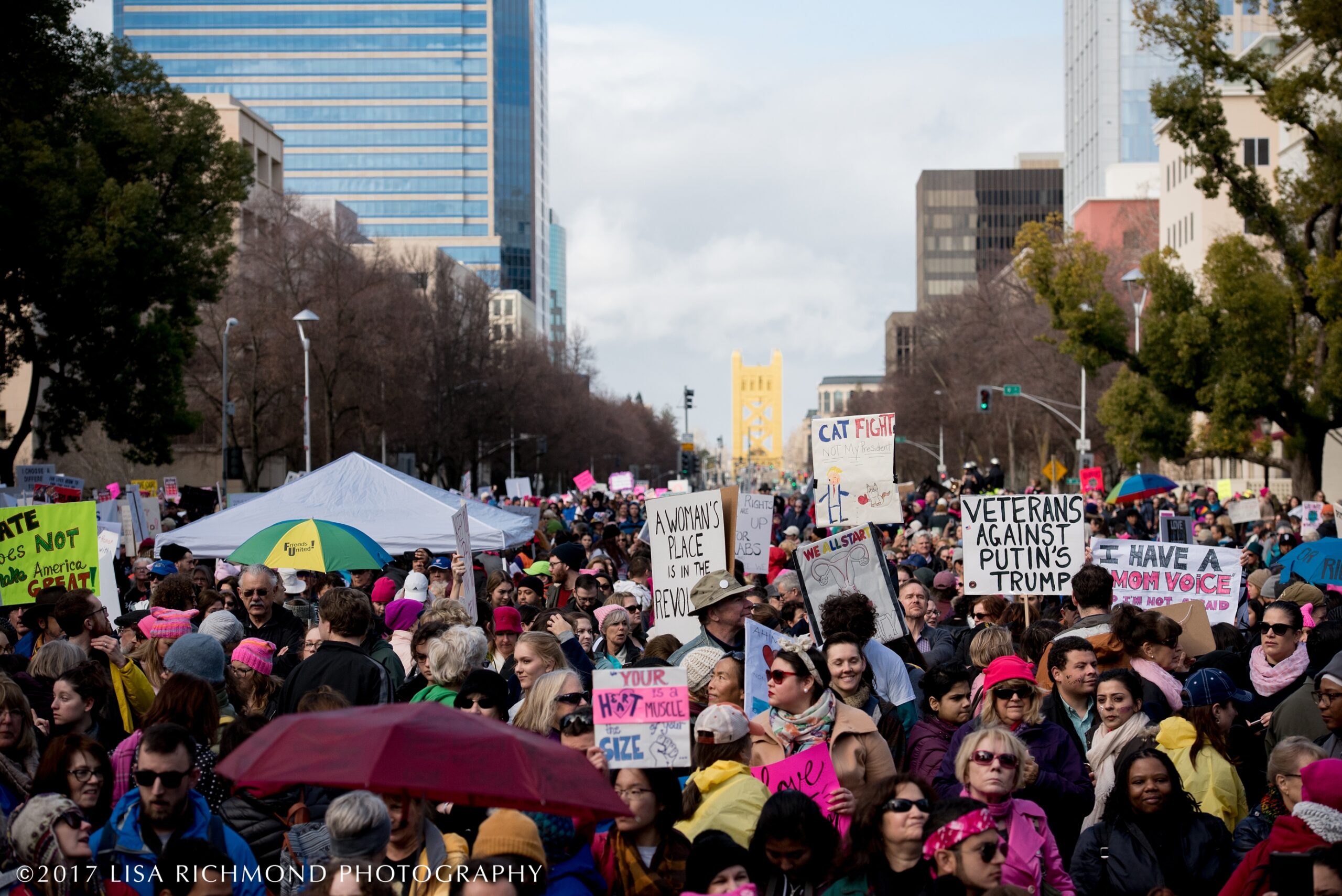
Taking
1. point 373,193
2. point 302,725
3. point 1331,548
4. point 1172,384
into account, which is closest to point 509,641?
point 302,725

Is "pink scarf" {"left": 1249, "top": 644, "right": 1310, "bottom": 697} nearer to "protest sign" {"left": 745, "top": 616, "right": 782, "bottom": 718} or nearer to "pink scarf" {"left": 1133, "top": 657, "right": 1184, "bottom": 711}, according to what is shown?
"pink scarf" {"left": 1133, "top": 657, "right": 1184, "bottom": 711}

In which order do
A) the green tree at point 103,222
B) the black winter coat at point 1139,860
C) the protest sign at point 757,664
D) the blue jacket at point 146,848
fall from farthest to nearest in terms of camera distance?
the green tree at point 103,222 → the protest sign at point 757,664 → the black winter coat at point 1139,860 → the blue jacket at point 146,848

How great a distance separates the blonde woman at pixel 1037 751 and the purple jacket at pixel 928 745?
0.09m

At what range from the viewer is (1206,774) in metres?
6.18

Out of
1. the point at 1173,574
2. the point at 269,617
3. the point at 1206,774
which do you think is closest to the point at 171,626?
the point at 269,617

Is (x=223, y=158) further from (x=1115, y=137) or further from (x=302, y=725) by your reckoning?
(x=1115, y=137)

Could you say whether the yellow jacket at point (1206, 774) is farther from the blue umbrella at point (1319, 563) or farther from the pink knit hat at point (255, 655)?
the blue umbrella at point (1319, 563)

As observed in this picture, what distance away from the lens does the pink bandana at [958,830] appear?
15.4 ft

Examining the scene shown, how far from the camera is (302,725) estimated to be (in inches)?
159

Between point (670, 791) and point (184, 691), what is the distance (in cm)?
215

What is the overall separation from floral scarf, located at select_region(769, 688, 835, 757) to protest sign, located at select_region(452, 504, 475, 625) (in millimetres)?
4812

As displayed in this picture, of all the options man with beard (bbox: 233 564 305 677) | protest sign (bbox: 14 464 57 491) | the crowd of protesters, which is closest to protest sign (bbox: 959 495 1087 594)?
the crowd of protesters

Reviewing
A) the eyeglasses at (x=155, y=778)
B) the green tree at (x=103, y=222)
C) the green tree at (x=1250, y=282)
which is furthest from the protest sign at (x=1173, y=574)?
the green tree at (x=103, y=222)

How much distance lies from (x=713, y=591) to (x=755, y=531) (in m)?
7.38
